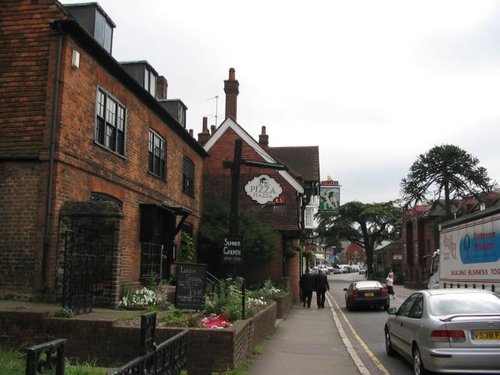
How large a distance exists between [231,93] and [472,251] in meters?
17.7

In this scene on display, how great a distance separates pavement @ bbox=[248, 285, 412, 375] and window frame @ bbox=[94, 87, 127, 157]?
613 centimetres

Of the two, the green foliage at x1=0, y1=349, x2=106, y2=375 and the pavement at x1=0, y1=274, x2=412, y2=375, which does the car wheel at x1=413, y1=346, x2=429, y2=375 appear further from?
the green foliage at x1=0, y1=349, x2=106, y2=375

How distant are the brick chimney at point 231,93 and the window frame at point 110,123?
1464cm

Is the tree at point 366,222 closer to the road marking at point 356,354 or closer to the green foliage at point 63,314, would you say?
the road marking at point 356,354

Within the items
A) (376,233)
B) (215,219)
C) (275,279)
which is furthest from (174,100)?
(376,233)

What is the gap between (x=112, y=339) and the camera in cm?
854

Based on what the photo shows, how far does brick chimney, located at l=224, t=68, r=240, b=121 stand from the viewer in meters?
29.1

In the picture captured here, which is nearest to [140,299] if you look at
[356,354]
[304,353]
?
[304,353]

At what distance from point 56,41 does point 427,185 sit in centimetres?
3595

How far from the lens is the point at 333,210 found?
116ft

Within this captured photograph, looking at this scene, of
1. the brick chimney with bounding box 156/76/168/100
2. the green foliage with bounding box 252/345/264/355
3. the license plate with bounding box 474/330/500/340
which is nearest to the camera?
the license plate with bounding box 474/330/500/340

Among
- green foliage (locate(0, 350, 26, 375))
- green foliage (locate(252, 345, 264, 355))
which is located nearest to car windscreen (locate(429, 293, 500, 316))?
green foliage (locate(252, 345, 264, 355))

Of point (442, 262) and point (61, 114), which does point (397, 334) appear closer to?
point (61, 114)

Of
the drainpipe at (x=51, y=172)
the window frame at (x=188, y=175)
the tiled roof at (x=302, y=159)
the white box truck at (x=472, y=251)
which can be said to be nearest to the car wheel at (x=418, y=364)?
the white box truck at (x=472, y=251)
